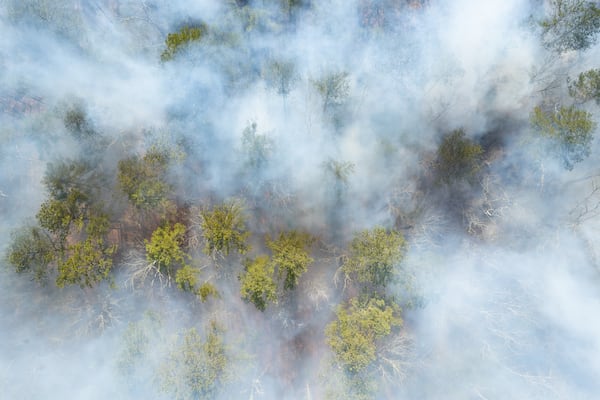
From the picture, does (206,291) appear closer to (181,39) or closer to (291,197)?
(291,197)

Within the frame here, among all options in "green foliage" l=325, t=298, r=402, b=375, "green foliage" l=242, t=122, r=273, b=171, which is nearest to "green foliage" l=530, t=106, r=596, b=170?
"green foliage" l=325, t=298, r=402, b=375

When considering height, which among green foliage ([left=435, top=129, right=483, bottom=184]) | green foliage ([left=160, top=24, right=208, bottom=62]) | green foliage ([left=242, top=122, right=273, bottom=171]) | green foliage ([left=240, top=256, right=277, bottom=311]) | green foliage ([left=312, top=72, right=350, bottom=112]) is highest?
green foliage ([left=435, top=129, right=483, bottom=184])

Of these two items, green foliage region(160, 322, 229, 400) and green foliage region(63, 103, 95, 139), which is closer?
green foliage region(160, 322, 229, 400)

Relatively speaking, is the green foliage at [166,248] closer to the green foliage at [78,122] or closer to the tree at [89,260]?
the tree at [89,260]

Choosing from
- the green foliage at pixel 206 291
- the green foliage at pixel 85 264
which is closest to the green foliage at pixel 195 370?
the green foliage at pixel 206 291

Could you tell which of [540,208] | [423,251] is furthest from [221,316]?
[540,208]

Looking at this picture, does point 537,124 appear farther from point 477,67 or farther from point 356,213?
point 356,213

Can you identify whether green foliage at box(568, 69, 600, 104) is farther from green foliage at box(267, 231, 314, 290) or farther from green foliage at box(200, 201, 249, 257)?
green foliage at box(200, 201, 249, 257)
